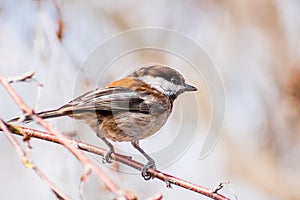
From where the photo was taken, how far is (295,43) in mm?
5113

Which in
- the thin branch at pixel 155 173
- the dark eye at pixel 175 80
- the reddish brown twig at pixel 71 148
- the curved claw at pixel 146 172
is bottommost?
the reddish brown twig at pixel 71 148

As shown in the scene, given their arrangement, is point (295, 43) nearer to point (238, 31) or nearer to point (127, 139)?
point (238, 31)

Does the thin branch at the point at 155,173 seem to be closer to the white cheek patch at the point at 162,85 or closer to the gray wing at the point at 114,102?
the gray wing at the point at 114,102

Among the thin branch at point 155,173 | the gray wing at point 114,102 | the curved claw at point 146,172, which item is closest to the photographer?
the thin branch at point 155,173

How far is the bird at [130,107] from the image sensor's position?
2899 mm

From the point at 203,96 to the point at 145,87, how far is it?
1.94 meters

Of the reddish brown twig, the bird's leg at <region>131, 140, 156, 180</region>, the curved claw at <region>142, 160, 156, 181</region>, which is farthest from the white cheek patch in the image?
the reddish brown twig

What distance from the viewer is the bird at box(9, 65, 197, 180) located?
2899 millimetres

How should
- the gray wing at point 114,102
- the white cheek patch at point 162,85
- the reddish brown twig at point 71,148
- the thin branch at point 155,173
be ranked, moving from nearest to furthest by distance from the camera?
the reddish brown twig at point 71,148, the thin branch at point 155,173, the gray wing at point 114,102, the white cheek patch at point 162,85

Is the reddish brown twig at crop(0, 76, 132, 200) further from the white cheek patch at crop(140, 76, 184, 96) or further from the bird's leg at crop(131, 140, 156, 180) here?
the white cheek patch at crop(140, 76, 184, 96)

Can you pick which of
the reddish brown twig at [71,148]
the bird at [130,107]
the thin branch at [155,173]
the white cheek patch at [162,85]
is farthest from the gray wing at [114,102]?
the reddish brown twig at [71,148]

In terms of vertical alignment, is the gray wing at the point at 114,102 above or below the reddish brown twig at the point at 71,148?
above

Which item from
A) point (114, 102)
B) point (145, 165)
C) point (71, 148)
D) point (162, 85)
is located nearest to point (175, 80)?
point (162, 85)

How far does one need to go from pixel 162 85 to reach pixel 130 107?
404 millimetres
